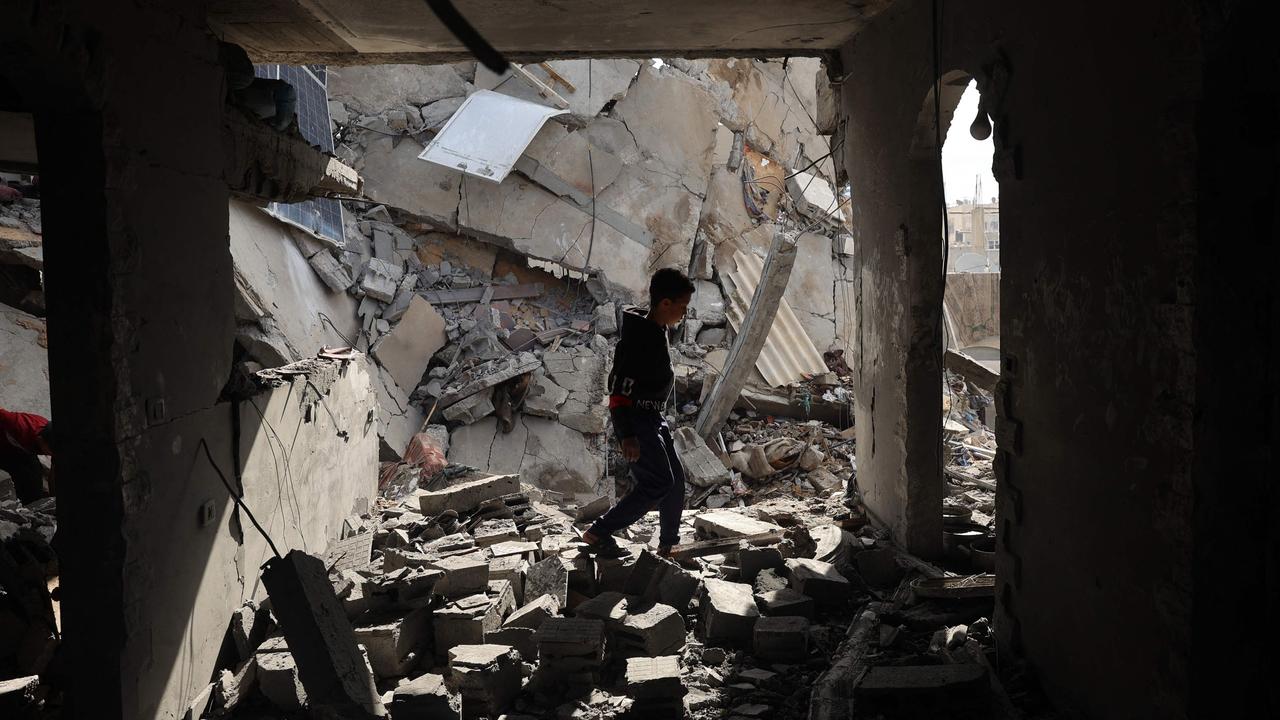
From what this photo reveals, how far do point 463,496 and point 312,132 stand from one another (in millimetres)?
5465

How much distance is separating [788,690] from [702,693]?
37 cm

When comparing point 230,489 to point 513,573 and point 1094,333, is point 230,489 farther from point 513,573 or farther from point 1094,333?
point 1094,333

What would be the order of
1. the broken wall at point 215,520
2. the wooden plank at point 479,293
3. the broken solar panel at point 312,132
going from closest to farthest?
1. the broken wall at point 215,520
2. the broken solar panel at point 312,132
3. the wooden plank at point 479,293

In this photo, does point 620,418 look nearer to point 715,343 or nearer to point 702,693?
point 702,693

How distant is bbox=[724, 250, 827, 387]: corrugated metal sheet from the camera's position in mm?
12102

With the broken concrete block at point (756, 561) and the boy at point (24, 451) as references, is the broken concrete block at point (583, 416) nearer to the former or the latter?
the boy at point (24, 451)

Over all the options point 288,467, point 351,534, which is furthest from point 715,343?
point 288,467

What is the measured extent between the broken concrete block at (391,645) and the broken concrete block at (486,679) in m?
0.37

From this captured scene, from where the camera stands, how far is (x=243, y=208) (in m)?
8.96

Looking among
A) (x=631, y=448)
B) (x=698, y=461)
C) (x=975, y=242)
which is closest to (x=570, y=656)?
(x=631, y=448)

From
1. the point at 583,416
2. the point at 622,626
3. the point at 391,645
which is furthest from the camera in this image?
the point at 583,416

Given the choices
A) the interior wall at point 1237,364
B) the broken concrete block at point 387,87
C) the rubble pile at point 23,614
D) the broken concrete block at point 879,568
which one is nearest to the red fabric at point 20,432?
the rubble pile at point 23,614

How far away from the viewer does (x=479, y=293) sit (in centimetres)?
1195

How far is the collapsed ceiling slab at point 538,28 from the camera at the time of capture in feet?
15.6
